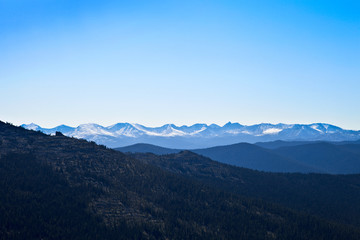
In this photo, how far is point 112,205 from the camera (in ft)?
319

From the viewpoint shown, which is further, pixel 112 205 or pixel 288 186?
pixel 288 186

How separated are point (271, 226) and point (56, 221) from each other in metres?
64.5

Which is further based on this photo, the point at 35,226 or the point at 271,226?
the point at 271,226

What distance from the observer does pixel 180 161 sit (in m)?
194

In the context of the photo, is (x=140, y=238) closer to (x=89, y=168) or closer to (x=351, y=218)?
(x=89, y=168)

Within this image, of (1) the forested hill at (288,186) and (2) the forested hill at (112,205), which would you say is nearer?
(2) the forested hill at (112,205)

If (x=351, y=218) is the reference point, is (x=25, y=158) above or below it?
above

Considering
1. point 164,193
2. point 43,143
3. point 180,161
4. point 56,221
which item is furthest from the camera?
point 180,161

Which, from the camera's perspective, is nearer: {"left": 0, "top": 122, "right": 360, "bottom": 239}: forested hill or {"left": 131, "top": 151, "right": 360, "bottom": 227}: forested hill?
{"left": 0, "top": 122, "right": 360, "bottom": 239}: forested hill

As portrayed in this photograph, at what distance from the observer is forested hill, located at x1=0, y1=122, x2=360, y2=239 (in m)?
79.6

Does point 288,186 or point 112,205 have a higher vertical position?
point 112,205

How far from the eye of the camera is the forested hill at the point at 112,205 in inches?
3132

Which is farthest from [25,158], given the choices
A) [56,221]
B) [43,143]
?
[56,221]

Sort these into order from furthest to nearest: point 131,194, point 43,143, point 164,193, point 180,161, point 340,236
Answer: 1. point 180,161
2. point 43,143
3. point 164,193
4. point 131,194
5. point 340,236
